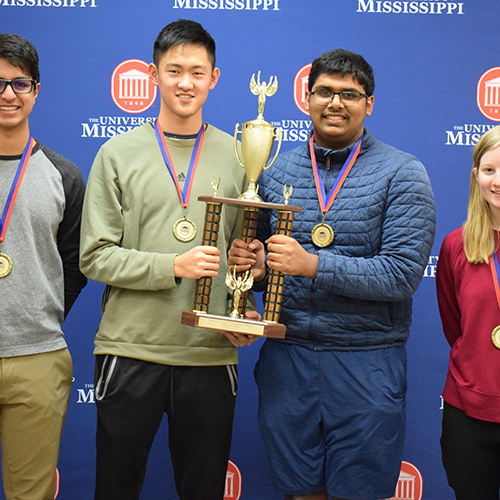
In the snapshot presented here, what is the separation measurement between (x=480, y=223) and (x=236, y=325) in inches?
32.7

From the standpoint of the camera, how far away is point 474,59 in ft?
8.80

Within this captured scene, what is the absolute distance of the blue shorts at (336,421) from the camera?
5.80ft

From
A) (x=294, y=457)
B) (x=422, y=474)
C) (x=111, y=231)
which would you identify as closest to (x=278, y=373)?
(x=294, y=457)

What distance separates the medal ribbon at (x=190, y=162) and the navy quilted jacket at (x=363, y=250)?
0.89 feet

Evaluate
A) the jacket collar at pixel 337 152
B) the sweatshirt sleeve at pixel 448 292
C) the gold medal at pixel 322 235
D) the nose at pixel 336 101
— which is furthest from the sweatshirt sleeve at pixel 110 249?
the sweatshirt sleeve at pixel 448 292

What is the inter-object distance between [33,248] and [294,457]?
108 cm

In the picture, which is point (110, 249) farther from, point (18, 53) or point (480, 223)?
point (480, 223)

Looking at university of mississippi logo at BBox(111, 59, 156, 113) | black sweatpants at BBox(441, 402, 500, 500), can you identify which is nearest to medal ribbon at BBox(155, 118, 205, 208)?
university of mississippi logo at BBox(111, 59, 156, 113)

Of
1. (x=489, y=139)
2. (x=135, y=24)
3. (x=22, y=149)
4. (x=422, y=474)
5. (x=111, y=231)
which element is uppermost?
(x=135, y=24)

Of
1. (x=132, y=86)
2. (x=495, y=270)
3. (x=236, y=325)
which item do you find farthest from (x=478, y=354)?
(x=132, y=86)

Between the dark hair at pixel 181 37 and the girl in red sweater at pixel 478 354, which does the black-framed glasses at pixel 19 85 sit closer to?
the dark hair at pixel 181 37

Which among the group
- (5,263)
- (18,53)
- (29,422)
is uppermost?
(18,53)

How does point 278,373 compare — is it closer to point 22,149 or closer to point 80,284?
point 80,284

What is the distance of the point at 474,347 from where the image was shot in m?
1.71
